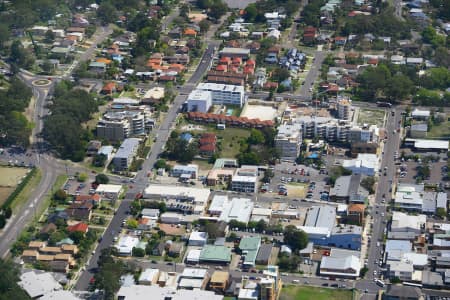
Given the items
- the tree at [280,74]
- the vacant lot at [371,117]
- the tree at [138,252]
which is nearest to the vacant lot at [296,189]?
the vacant lot at [371,117]

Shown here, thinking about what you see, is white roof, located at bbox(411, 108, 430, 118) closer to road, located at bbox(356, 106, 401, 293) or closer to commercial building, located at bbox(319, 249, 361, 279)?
road, located at bbox(356, 106, 401, 293)

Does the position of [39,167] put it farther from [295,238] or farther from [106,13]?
[106,13]

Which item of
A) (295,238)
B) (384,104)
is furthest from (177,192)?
(384,104)

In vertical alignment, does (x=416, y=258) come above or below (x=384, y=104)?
above

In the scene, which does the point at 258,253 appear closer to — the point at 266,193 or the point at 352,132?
the point at 266,193

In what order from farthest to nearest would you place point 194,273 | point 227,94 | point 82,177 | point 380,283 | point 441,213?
point 227,94
point 82,177
point 441,213
point 194,273
point 380,283

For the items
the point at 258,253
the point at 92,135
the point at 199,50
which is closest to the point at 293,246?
the point at 258,253

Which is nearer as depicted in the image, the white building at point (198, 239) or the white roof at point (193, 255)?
the white roof at point (193, 255)

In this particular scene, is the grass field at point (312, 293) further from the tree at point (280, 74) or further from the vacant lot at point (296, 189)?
the tree at point (280, 74)
